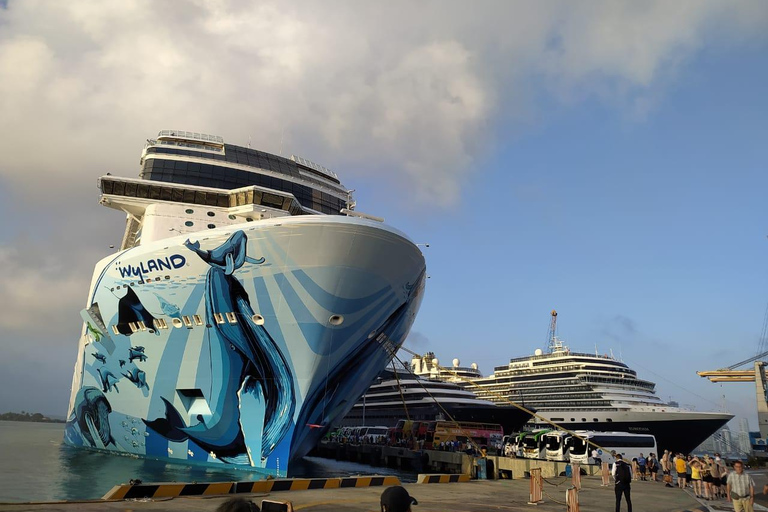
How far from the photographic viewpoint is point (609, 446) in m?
29.1

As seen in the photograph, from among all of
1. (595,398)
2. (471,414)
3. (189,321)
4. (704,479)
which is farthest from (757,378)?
(189,321)

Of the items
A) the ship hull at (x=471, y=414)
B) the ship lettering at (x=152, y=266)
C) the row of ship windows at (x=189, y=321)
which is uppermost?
the ship lettering at (x=152, y=266)

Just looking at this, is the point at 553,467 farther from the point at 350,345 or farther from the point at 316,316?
the point at 316,316

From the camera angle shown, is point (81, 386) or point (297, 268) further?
point (81, 386)

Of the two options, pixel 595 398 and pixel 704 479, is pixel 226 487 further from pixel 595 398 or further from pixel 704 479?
pixel 595 398

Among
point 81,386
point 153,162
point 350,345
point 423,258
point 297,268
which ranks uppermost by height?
point 153,162

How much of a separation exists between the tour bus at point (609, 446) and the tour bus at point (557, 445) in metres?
0.35

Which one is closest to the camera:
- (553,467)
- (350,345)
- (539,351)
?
(350,345)

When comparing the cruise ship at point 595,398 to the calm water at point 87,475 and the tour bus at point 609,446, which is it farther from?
the calm water at point 87,475

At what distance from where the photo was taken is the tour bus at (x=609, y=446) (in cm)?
2634

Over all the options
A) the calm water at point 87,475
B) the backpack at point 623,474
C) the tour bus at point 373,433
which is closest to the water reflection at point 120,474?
the calm water at point 87,475

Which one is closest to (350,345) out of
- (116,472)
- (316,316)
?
(316,316)

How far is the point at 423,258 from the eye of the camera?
18.6 metres

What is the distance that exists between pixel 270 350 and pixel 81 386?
12.5 meters
